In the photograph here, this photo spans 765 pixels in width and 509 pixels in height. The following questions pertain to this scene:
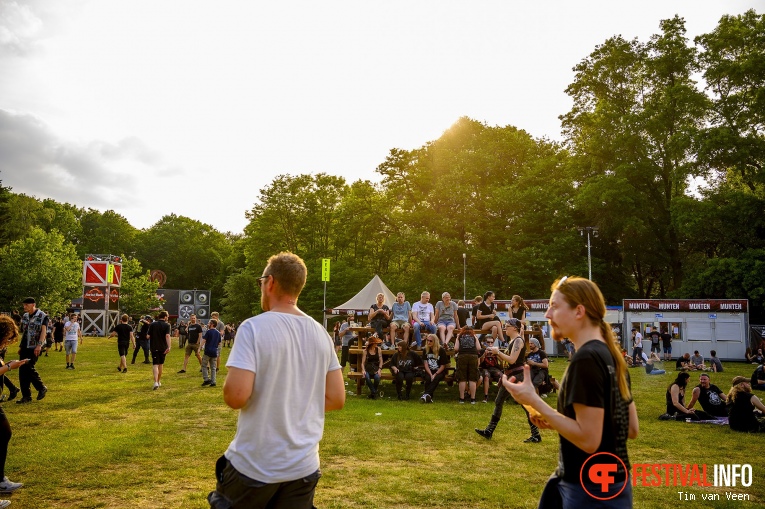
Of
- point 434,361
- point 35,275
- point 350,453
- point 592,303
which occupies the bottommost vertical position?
point 350,453

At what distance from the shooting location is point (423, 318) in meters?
17.1

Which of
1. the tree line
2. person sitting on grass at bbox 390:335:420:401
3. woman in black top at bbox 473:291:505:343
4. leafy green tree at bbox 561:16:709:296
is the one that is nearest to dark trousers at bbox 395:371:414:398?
person sitting on grass at bbox 390:335:420:401

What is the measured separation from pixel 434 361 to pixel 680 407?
21.2 ft

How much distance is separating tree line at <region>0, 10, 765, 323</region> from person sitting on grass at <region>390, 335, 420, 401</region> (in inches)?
998

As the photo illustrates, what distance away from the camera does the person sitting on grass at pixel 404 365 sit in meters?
16.0

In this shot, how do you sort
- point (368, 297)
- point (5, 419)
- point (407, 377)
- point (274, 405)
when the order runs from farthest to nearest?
point (368, 297), point (407, 377), point (5, 419), point (274, 405)

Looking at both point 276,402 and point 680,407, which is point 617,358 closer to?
point 276,402

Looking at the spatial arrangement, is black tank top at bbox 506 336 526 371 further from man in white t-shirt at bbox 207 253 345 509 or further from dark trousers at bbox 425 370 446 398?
man in white t-shirt at bbox 207 253 345 509

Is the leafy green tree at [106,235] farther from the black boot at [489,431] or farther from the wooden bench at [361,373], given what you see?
the black boot at [489,431]

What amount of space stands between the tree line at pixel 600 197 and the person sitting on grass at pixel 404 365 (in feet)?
83.2

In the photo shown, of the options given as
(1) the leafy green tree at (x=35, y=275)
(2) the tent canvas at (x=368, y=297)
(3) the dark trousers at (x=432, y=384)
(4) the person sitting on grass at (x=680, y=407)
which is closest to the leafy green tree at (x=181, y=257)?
(1) the leafy green tree at (x=35, y=275)

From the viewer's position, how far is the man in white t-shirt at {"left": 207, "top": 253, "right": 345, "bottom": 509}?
9.59 ft

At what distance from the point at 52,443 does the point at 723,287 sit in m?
37.7

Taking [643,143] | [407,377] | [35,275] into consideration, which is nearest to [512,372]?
[407,377]
